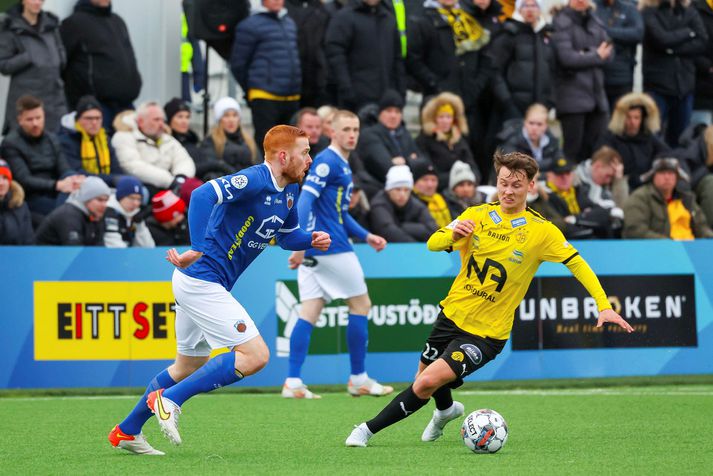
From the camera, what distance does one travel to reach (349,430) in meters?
9.73

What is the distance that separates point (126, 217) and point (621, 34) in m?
7.74

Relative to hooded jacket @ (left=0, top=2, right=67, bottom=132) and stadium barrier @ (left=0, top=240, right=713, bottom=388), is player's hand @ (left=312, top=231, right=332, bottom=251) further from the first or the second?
hooded jacket @ (left=0, top=2, right=67, bottom=132)

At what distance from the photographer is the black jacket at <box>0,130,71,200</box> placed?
14.0m

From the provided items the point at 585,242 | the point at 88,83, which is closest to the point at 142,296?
the point at 88,83

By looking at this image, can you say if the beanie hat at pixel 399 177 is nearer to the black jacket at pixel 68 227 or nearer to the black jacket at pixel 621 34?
the black jacket at pixel 68 227

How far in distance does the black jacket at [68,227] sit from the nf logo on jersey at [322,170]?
2.80 m

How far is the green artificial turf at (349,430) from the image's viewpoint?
7.70 m

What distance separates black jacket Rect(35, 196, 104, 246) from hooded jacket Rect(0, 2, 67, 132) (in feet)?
5.58

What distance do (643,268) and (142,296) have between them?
5.35 metres

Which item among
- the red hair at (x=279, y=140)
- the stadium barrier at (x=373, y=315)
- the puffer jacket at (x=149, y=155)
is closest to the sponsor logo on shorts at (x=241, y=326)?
the red hair at (x=279, y=140)

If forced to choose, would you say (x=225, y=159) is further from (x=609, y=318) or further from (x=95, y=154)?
→ (x=609, y=318)

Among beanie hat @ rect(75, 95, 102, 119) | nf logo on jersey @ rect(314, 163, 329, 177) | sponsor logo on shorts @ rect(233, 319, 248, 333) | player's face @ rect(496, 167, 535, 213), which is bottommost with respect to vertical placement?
sponsor logo on shorts @ rect(233, 319, 248, 333)

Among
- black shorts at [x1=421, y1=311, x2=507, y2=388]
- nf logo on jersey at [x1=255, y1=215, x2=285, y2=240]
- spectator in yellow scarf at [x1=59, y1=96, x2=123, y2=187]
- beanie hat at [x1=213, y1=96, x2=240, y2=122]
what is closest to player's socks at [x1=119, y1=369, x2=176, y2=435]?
nf logo on jersey at [x1=255, y1=215, x2=285, y2=240]

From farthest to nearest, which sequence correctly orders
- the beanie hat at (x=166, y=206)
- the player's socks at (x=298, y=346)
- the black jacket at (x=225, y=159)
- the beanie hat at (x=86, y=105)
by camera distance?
the black jacket at (x=225, y=159), the beanie hat at (x=86, y=105), the beanie hat at (x=166, y=206), the player's socks at (x=298, y=346)
